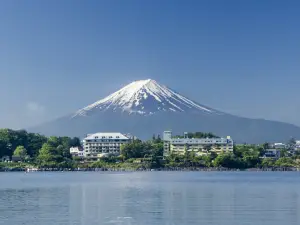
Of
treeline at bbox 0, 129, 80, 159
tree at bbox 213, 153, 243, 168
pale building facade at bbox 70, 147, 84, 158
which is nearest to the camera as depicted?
tree at bbox 213, 153, 243, 168

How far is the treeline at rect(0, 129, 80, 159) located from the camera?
89.6m

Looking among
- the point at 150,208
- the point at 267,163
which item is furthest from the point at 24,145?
the point at 150,208

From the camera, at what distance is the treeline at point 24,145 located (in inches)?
3529

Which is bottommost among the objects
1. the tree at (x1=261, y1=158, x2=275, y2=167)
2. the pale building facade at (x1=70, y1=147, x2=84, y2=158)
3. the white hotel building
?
the tree at (x1=261, y1=158, x2=275, y2=167)

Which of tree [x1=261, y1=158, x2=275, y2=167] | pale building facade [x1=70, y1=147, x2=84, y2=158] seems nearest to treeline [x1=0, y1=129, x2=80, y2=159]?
pale building facade [x1=70, y1=147, x2=84, y2=158]

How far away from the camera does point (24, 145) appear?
9462 cm

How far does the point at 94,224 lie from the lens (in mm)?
21469

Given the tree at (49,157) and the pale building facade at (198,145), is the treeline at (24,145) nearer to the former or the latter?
the tree at (49,157)

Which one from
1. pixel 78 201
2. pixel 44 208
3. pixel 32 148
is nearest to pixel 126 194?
pixel 78 201

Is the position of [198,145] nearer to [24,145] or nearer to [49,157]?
[24,145]

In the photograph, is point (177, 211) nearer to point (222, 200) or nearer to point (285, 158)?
point (222, 200)

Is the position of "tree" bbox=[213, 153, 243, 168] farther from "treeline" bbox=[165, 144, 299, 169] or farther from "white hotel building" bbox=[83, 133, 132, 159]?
"white hotel building" bbox=[83, 133, 132, 159]

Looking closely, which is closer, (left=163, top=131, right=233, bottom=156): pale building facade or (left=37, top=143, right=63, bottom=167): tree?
(left=37, top=143, right=63, bottom=167): tree

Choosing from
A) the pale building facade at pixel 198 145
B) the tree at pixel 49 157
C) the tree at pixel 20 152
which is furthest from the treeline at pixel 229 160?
the tree at pixel 20 152
